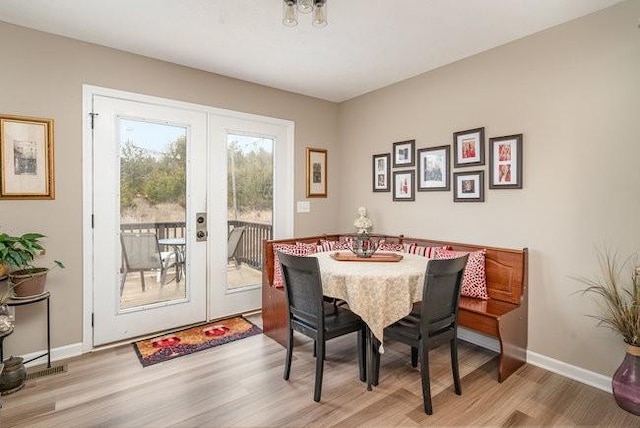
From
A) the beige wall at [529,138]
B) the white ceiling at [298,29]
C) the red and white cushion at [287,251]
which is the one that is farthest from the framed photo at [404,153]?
the red and white cushion at [287,251]

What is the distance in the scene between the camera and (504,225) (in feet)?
9.36

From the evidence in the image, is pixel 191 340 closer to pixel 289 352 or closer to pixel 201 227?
pixel 201 227

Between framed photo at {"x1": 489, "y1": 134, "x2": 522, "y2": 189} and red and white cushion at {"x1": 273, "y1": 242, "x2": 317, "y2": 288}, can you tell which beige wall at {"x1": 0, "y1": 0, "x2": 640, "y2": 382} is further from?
red and white cushion at {"x1": 273, "y1": 242, "x2": 317, "y2": 288}

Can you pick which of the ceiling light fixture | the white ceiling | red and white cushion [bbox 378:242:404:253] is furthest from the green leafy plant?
red and white cushion [bbox 378:242:404:253]

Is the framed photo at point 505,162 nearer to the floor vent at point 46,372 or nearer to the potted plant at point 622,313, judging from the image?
the potted plant at point 622,313

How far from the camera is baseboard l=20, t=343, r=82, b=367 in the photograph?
102 inches

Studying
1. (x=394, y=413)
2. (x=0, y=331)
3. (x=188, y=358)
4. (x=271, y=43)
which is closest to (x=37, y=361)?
(x=0, y=331)

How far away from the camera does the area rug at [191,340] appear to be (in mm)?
2785

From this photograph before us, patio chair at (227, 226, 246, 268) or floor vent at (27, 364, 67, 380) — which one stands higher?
patio chair at (227, 226, 246, 268)

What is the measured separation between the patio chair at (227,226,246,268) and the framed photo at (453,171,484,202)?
7.33ft

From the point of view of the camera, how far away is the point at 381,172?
3930mm

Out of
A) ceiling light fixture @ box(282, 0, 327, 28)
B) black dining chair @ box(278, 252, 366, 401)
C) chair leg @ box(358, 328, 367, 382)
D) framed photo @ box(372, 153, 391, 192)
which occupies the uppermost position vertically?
ceiling light fixture @ box(282, 0, 327, 28)

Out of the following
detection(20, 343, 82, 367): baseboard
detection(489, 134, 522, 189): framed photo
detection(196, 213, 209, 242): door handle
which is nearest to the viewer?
detection(20, 343, 82, 367): baseboard

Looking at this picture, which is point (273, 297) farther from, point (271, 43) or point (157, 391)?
point (271, 43)
